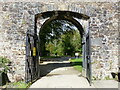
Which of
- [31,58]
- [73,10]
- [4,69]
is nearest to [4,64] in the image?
[4,69]

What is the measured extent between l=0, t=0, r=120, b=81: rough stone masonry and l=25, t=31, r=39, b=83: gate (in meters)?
0.31

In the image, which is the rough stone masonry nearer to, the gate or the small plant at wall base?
A: the small plant at wall base

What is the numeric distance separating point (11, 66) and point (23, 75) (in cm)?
62

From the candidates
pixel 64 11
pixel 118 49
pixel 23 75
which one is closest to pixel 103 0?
pixel 64 11

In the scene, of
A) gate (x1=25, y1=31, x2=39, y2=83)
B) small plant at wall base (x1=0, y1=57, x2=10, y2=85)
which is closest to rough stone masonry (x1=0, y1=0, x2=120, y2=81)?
small plant at wall base (x1=0, y1=57, x2=10, y2=85)

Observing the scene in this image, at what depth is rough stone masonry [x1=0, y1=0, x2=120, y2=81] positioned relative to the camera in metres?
6.57

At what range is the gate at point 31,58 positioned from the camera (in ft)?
20.1

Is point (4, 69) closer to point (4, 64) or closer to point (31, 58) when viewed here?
point (4, 64)

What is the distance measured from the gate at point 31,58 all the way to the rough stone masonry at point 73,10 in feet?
1.03

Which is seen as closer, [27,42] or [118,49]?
[27,42]

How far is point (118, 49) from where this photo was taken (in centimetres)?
678

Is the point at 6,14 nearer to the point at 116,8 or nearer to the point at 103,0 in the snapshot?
the point at 103,0

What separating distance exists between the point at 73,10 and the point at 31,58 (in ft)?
8.76

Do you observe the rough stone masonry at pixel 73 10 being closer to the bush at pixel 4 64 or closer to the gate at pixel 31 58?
the bush at pixel 4 64
